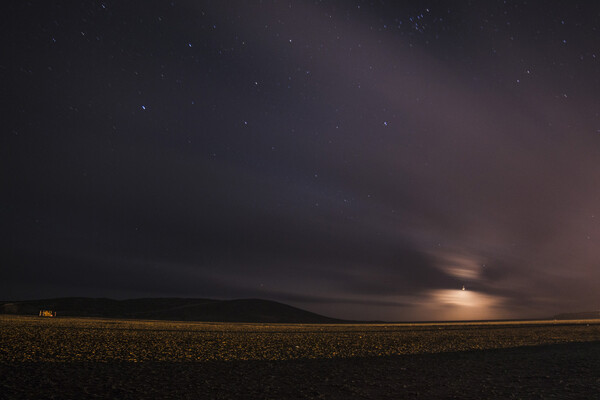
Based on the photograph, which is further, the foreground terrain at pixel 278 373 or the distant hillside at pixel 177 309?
the distant hillside at pixel 177 309

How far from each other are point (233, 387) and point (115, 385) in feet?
11.3

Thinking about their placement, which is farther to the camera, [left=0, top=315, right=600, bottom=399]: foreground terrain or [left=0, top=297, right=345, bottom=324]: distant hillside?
[left=0, top=297, right=345, bottom=324]: distant hillside

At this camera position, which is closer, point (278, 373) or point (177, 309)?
point (278, 373)

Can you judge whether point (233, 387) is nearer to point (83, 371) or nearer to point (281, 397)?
point (281, 397)

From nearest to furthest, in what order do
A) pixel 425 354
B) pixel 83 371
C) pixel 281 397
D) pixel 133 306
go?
pixel 281 397 < pixel 83 371 < pixel 425 354 < pixel 133 306

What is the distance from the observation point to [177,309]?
376 feet

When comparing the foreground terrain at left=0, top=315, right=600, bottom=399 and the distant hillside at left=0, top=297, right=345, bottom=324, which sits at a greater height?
the foreground terrain at left=0, top=315, right=600, bottom=399

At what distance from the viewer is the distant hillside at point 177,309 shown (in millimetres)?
103938

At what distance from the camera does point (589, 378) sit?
1532 centimetres

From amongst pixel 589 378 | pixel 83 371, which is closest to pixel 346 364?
pixel 589 378

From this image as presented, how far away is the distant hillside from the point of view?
341 feet

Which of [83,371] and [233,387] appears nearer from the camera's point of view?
[233,387]

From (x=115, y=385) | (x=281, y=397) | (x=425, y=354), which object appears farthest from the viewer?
(x=425, y=354)

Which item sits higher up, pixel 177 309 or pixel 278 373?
pixel 278 373
